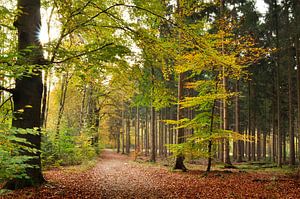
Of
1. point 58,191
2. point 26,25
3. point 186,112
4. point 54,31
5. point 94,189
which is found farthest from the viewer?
point 186,112

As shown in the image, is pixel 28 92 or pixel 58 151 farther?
pixel 58 151

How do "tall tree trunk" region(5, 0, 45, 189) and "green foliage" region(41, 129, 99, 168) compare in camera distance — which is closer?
"tall tree trunk" region(5, 0, 45, 189)

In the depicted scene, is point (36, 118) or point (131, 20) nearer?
point (36, 118)

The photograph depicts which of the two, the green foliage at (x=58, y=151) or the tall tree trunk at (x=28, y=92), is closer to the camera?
the tall tree trunk at (x=28, y=92)

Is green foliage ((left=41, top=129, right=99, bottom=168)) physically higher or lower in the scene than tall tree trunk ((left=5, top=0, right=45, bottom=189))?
lower

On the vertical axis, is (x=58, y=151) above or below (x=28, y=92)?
below

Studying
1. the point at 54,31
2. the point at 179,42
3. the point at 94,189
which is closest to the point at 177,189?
the point at 94,189

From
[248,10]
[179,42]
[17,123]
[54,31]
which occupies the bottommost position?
[17,123]

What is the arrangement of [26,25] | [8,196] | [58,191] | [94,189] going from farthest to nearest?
[94,189], [26,25], [58,191], [8,196]

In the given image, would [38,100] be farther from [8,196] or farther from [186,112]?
[186,112]

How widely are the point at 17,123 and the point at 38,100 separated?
96cm

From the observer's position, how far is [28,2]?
898 cm

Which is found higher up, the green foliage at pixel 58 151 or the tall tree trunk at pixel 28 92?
the tall tree trunk at pixel 28 92

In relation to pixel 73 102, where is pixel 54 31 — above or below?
above
